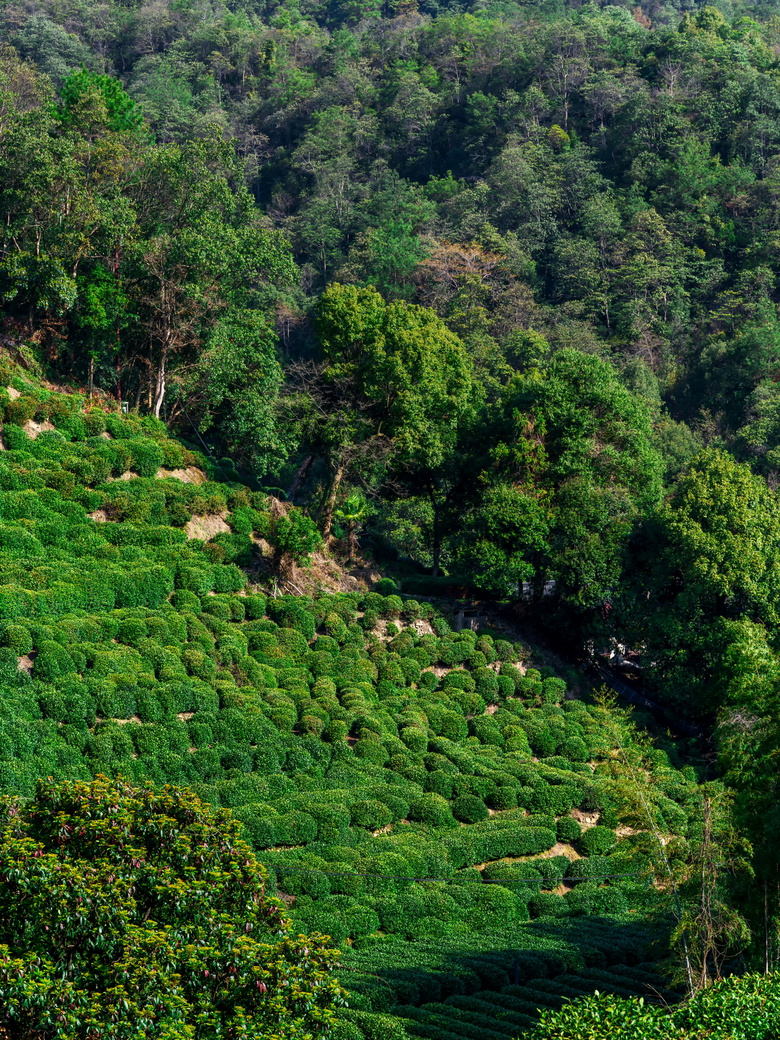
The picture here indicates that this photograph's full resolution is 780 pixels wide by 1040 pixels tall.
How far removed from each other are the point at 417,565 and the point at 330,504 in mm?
4537

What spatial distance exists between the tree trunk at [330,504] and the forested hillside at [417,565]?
149 millimetres

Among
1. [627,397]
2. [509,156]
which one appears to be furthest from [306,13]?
[627,397]

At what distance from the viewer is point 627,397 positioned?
34.2m

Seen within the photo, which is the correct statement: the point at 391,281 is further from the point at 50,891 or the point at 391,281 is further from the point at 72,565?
the point at 50,891

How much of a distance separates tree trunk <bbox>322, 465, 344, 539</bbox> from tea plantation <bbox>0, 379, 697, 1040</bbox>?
2519 millimetres

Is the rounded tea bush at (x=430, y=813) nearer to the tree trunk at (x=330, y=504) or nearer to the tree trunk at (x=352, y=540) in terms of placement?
the tree trunk at (x=352, y=540)

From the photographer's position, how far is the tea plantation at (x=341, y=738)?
58.1 ft

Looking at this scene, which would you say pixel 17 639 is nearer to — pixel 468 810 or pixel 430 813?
pixel 430 813

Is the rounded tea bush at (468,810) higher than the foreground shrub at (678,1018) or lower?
lower

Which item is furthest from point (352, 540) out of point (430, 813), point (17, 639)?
point (17, 639)

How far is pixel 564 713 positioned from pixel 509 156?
4393 cm

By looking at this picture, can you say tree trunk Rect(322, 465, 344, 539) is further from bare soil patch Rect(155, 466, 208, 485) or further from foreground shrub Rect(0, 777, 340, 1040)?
foreground shrub Rect(0, 777, 340, 1040)

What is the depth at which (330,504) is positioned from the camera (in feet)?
113

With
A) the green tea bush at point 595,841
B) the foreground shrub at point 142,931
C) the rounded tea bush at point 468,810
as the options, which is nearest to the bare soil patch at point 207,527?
the rounded tea bush at point 468,810
